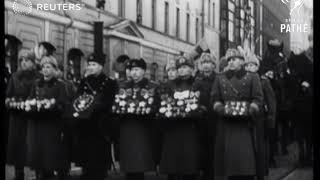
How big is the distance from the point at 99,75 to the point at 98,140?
59 cm

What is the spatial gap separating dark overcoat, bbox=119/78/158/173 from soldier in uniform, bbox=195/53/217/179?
470mm

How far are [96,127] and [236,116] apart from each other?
1.25 m

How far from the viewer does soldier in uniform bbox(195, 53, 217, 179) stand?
7164 mm

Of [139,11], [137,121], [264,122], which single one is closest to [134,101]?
[137,121]

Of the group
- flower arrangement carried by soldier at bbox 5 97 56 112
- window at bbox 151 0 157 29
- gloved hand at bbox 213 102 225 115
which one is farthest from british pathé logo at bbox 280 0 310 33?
flower arrangement carried by soldier at bbox 5 97 56 112

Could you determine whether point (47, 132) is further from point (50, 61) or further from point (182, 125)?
point (182, 125)

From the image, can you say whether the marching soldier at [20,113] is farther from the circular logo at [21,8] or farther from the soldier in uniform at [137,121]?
the soldier in uniform at [137,121]

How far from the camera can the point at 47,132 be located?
7.42 meters

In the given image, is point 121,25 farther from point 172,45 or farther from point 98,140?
point 98,140

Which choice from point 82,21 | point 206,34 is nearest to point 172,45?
point 206,34

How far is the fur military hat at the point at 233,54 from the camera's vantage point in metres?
7.13

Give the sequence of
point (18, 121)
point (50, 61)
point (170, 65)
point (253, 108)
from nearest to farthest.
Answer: point (253, 108)
point (170, 65)
point (50, 61)
point (18, 121)

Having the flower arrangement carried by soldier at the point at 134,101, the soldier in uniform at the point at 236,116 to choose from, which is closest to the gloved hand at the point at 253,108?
the soldier in uniform at the point at 236,116

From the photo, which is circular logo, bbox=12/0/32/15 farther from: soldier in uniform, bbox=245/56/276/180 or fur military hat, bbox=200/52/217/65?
soldier in uniform, bbox=245/56/276/180
